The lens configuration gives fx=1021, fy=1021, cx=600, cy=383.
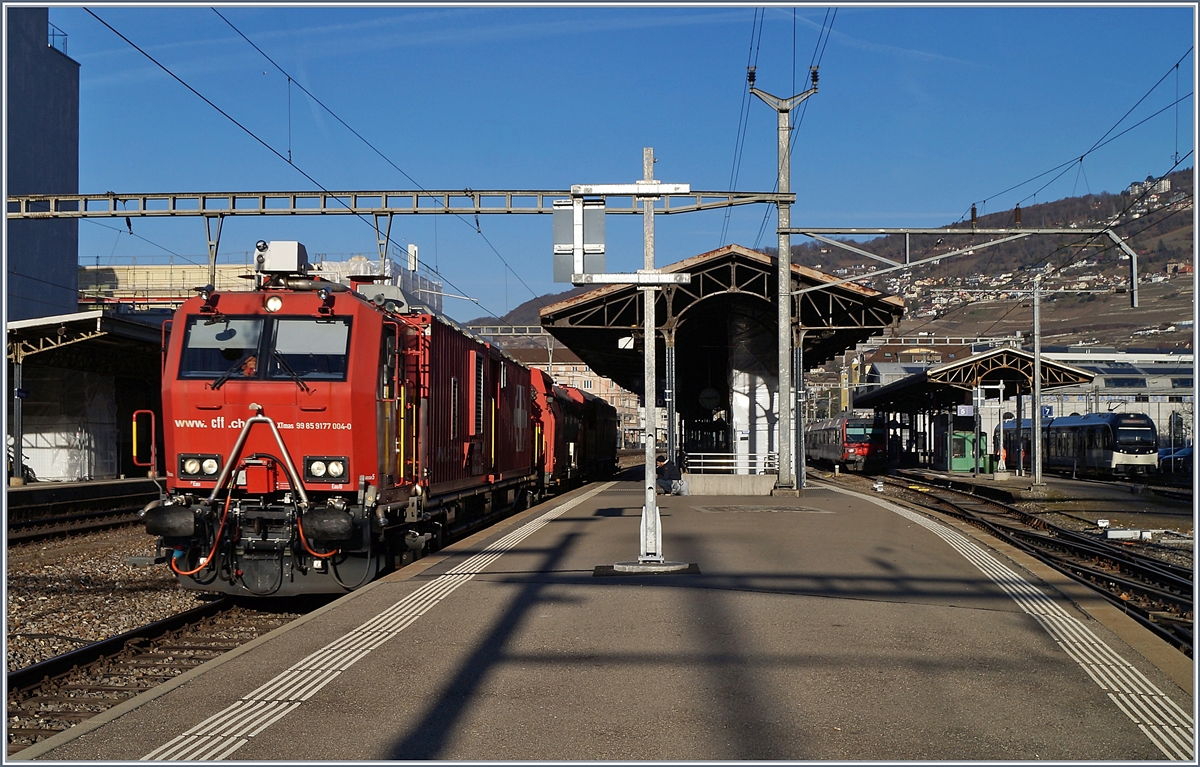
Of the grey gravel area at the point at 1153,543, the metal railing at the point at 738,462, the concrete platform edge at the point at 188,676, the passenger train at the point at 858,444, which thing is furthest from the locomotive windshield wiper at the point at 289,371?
the passenger train at the point at 858,444

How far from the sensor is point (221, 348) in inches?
441

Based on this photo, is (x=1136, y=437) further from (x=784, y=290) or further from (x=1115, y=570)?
(x=1115, y=570)

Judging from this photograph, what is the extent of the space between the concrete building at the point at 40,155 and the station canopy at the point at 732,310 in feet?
75.1

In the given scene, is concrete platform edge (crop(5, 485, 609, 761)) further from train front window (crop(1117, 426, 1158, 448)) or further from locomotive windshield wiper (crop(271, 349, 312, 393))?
train front window (crop(1117, 426, 1158, 448))

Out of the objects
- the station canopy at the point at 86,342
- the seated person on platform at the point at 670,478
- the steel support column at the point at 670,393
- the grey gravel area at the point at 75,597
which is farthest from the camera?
the seated person on platform at the point at 670,478

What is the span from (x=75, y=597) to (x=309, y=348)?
4.63m

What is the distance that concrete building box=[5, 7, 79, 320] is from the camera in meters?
41.2

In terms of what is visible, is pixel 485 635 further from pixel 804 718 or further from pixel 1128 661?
pixel 1128 661

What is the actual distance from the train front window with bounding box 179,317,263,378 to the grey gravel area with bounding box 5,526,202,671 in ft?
9.41

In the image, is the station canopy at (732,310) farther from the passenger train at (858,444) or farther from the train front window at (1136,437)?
the passenger train at (858,444)

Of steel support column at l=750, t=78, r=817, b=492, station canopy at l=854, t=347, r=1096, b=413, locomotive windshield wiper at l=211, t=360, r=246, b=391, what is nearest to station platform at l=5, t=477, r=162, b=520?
locomotive windshield wiper at l=211, t=360, r=246, b=391

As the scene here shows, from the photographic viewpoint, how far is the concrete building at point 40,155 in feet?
135

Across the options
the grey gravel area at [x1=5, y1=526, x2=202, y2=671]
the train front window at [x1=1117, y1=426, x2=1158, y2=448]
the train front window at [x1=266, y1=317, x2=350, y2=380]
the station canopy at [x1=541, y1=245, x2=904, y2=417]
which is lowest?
the grey gravel area at [x1=5, y1=526, x2=202, y2=671]

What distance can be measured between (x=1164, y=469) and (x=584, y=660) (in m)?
44.7
